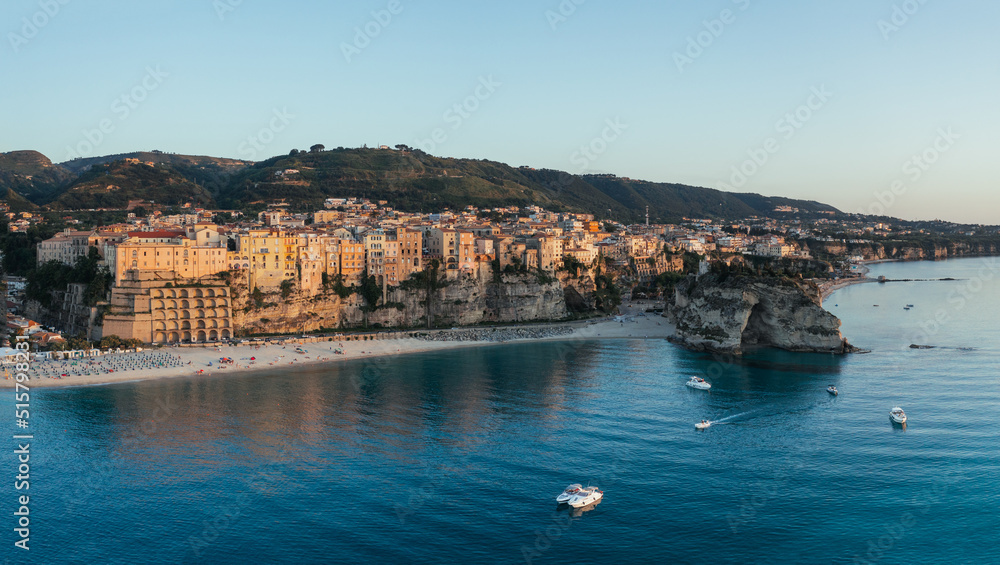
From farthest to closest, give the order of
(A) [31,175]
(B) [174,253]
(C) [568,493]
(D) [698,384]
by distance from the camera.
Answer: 1. (A) [31,175]
2. (B) [174,253]
3. (D) [698,384]
4. (C) [568,493]

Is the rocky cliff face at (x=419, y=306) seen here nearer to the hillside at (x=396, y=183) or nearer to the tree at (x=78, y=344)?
the tree at (x=78, y=344)

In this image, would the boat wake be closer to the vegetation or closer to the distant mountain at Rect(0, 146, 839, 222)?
the vegetation

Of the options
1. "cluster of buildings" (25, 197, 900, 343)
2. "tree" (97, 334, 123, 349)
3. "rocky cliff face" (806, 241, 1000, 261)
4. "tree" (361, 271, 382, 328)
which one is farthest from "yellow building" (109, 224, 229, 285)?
"rocky cliff face" (806, 241, 1000, 261)

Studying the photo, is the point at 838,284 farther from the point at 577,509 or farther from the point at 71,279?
the point at 71,279

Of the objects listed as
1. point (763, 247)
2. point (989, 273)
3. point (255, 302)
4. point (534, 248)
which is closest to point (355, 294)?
point (255, 302)

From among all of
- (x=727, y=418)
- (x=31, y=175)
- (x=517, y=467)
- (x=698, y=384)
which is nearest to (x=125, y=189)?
(x=31, y=175)

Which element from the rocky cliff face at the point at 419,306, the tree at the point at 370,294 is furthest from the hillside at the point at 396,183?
the tree at the point at 370,294
